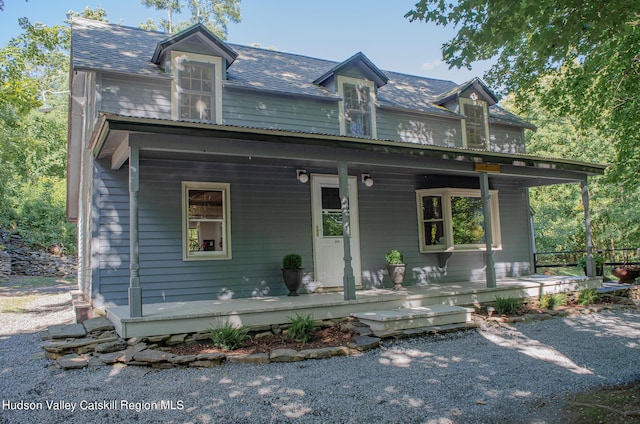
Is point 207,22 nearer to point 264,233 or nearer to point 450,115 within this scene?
point 450,115

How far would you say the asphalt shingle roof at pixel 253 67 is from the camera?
7742mm

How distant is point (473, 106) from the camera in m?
11.0

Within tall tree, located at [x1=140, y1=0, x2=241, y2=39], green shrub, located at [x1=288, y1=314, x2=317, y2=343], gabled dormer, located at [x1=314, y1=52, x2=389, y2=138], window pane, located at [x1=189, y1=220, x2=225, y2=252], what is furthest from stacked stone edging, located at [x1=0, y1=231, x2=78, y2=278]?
green shrub, located at [x1=288, y1=314, x2=317, y2=343]

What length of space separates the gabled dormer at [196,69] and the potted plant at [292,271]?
279 cm

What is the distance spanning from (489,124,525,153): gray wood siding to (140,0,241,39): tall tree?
20096mm

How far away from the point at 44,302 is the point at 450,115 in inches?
442

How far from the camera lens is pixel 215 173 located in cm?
778

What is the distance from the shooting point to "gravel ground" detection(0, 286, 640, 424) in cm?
348

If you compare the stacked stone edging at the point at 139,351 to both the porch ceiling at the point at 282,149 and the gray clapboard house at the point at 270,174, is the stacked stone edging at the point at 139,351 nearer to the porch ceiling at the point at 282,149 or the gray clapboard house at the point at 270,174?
the gray clapboard house at the point at 270,174

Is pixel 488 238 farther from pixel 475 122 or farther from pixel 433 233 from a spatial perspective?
pixel 475 122

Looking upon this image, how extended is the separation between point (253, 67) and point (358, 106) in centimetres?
243

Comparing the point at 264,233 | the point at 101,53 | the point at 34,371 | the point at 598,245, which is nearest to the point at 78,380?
the point at 34,371

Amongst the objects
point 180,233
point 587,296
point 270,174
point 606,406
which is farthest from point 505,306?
point 180,233

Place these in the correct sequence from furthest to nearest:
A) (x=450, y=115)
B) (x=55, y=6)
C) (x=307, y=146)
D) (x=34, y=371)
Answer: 1. (x=55, y=6)
2. (x=450, y=115)
3. (x=307, y=146)
4. (x=34, y=371)
